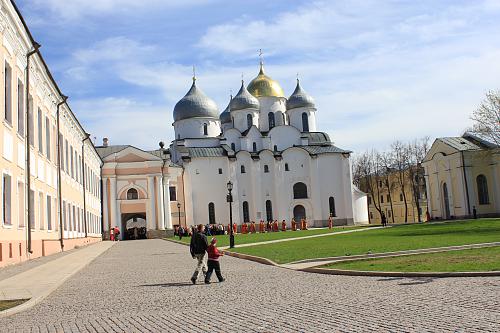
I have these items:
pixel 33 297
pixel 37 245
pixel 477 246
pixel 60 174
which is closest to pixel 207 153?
pixel 60 174

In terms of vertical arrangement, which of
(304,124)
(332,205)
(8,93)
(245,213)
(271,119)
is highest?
(271,119)

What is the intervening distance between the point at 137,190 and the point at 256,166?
15.9 m

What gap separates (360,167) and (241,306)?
80308 millimetres

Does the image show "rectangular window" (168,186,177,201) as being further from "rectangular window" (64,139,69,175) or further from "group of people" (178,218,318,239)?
"rectangular window" (64,139,69,175)

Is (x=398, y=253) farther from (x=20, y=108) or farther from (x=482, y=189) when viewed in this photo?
(x=482, y=189)

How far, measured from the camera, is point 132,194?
66.9 meters

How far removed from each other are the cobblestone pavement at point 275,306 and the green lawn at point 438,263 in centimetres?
115

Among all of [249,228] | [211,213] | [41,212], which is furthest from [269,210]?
[41,212]

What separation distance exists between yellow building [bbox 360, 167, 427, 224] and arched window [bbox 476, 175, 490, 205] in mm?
11482

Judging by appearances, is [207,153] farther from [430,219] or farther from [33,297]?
[33,297]

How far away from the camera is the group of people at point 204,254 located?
14.6m

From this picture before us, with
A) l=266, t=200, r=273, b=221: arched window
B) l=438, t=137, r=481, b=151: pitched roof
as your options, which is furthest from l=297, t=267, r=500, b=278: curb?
l=266, t=200, r=273, b=221: arched window

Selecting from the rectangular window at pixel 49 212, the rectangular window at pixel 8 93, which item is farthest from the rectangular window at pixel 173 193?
the rectangular window at pixel 8 93

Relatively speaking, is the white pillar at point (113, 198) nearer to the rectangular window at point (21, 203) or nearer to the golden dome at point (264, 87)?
the golden dome at point (264, 87)
